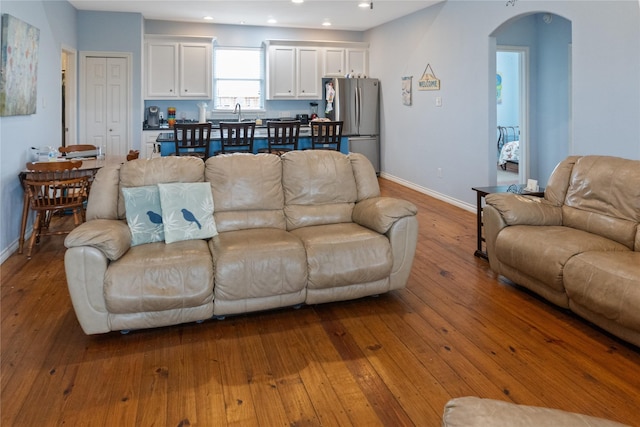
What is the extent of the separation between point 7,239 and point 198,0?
4.09 m

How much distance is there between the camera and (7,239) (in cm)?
409

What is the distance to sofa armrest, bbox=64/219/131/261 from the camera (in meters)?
2.47

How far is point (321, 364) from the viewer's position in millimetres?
2371

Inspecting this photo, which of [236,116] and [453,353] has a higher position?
[236,116]

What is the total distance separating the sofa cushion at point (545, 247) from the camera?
2.79 metres

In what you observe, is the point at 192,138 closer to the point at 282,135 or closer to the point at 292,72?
the point at 282,135

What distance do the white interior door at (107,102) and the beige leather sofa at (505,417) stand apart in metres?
7.27

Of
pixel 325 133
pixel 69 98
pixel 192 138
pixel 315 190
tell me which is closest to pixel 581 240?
pixel 315 190

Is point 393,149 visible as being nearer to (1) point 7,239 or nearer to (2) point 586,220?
(2) point 586,220

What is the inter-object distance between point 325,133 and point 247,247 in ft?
11.2

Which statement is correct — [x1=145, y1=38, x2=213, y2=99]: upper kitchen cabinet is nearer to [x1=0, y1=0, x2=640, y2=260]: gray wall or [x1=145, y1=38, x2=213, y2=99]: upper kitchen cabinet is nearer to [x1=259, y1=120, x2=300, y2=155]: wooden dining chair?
[x1=0, y1=0, x2=640, y2=260]: gray wall

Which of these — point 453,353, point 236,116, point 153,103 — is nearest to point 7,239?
point 453,353

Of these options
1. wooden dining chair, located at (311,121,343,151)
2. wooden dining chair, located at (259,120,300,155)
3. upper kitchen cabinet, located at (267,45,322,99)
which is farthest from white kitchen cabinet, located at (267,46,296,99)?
wooden dining chair, located at (259,120,300,155)

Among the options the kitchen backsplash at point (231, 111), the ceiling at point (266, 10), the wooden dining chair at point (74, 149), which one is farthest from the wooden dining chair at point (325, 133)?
the kitchen backsplash at point (231, 111)
